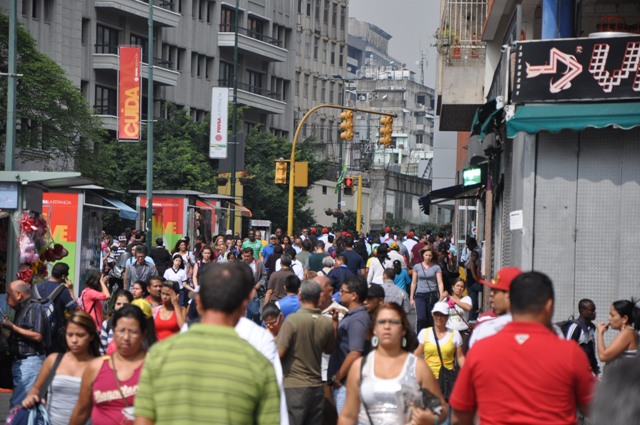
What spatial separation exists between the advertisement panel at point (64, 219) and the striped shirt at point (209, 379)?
18.4m

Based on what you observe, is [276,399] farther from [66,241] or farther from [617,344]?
[66,241]

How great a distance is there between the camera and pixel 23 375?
428 inches

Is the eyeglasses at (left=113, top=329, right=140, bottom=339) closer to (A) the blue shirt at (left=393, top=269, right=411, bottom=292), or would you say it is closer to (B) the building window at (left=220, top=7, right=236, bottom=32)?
(A) the blue shirt at (left=393, top=269, right=411, bottom=292)

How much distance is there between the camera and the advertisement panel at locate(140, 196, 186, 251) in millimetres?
35125

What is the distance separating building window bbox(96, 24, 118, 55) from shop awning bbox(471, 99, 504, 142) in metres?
52.9

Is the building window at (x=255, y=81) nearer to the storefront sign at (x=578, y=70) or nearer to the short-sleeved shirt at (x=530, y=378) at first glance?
the storefront sign at (x=578, y=70)

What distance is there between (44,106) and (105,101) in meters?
20.7

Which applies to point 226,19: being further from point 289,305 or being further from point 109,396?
point 109,396

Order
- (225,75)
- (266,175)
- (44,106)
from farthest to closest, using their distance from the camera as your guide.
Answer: (225,75)
(266,175)
(44,106)

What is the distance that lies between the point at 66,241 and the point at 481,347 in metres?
18.3

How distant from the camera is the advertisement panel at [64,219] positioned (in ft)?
76.9

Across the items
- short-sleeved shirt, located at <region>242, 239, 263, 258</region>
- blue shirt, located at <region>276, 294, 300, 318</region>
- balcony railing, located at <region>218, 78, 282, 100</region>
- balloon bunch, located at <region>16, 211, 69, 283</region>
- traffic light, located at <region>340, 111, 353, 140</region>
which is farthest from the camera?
balcony railing, located at <region>218, 78, 282, 100</region>

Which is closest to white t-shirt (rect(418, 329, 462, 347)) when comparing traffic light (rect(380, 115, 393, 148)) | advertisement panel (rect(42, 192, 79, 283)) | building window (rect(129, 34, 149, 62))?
advertisement panel (rect(42, 192, 79, 283))

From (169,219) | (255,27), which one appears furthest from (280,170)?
(255,27)
